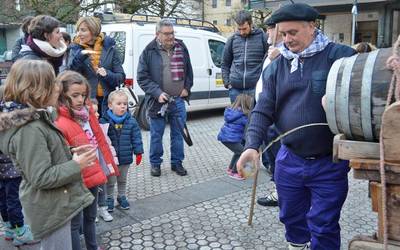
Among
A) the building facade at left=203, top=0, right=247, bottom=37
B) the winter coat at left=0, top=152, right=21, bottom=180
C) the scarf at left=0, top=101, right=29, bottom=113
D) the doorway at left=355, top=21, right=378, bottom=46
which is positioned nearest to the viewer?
the scarf at left=0, top=101, right=29, bottom=113

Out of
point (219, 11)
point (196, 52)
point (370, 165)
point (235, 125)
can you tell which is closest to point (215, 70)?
point (196, 52)

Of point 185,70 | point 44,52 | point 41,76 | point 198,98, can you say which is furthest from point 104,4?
point 41,76

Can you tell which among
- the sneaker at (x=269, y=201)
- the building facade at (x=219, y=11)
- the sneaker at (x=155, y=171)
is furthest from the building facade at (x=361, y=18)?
the building facade at (x=219, y=11)

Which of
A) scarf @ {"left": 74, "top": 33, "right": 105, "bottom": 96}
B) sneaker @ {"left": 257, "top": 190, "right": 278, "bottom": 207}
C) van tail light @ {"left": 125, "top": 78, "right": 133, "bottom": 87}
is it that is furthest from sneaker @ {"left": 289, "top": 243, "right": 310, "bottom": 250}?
van tail light @ {"left": 125, "top": 78, "right": 133, "bottom": 87}

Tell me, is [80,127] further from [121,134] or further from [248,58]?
[248,58]

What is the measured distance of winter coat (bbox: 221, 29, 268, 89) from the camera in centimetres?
543

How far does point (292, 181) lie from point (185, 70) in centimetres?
314

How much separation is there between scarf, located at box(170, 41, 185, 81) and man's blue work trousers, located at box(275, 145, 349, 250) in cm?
291

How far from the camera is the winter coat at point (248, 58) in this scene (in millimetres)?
5430

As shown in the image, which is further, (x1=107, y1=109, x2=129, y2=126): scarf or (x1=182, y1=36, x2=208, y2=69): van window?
(x1=182, y1=36, x2=208, y2=69): van window

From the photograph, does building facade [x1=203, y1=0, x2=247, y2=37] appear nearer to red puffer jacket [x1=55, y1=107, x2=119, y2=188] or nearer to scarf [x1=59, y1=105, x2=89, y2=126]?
scarf [x1=59, y1=105, x2=89, y2=126]

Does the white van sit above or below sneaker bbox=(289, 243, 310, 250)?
above

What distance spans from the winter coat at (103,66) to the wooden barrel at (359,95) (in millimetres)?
3054

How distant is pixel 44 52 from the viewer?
3824 mm
